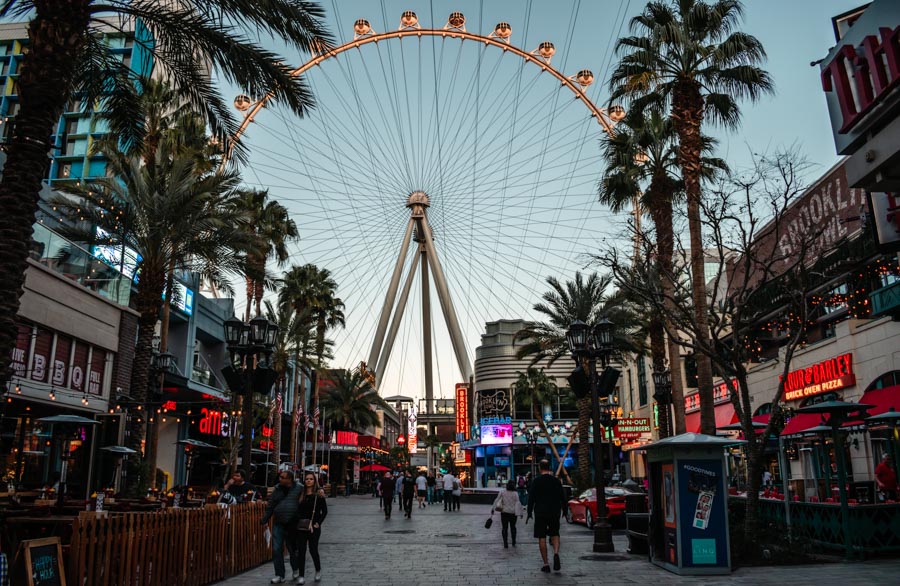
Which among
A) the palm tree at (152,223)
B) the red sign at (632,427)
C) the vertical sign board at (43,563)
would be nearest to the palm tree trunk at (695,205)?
the palm tree at (152,223)

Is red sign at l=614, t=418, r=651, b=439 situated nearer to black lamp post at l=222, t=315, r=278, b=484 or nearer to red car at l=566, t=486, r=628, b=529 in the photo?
red car at l=566, t=486, r=628, b=529

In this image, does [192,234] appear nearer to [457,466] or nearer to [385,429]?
[457,466]

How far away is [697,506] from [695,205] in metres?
9.84

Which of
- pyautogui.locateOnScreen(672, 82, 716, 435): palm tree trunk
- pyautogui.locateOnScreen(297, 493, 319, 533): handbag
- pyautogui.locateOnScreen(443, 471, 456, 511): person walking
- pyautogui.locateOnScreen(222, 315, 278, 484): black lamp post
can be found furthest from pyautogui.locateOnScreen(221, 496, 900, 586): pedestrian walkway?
pyautogui.locateOnScreen(443, 471, 456, 511): person walking

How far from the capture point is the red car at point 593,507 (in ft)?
69.4

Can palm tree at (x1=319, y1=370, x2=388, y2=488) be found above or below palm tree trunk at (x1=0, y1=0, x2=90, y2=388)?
above

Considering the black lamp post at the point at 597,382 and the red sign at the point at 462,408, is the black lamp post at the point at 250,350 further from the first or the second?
the red sign at the point at 462,408

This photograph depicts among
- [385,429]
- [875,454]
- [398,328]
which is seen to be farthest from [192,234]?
[385,429]

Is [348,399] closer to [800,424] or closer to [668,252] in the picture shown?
[668,252]

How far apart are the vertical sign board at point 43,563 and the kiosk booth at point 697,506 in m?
9.01

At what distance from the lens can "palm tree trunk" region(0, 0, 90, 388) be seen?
920 cm

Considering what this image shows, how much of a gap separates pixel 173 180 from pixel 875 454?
943 inches

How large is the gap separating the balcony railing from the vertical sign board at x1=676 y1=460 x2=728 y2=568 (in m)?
17.1

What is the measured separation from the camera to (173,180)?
2334cm
